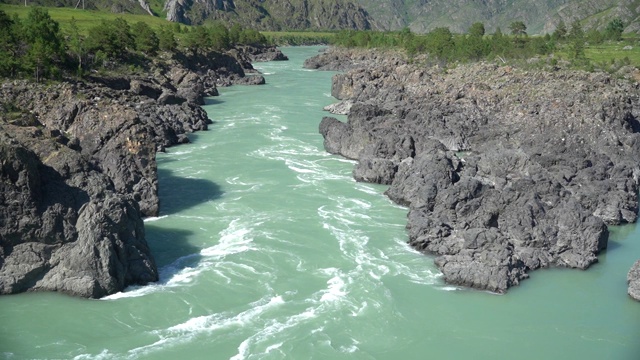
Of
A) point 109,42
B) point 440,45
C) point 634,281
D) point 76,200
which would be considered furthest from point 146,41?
point 634,281

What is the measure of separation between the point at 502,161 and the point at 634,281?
54.1 ft

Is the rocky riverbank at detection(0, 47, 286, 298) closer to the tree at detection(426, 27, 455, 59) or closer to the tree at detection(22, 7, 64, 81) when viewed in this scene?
the tree at detection(22, 7, 64, 81)

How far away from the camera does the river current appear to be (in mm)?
Result: 26547

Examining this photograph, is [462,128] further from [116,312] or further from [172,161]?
[116,312]

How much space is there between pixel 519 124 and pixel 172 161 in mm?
33892

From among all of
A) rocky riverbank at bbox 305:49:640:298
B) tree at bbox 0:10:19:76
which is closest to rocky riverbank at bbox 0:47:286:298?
tree at bbox 0:10:19:76

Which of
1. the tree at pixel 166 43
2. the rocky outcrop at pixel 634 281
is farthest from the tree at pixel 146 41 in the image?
the rocky outcrop at pixel 634 281

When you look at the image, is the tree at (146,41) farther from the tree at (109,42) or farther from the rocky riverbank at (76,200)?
the rocky riverbank at (76,200)

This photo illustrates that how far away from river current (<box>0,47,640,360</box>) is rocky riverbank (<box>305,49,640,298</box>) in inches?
57.0

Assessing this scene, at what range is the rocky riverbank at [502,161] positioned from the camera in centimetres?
3488

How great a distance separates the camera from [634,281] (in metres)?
31.7

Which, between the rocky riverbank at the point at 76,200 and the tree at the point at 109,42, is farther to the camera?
the tree at the point at 109,42

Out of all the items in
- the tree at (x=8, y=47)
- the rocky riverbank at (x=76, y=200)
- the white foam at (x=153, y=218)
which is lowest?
the white foam at (x=153, y=218)

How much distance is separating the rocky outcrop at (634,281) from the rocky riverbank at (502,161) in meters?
0.11
